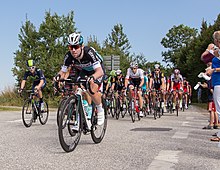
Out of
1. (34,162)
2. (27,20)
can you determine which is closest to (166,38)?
(27,20)

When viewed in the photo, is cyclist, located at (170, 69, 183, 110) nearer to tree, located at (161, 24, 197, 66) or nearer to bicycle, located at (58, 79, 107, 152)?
bicycle, located at (58, 79, 107, 152)

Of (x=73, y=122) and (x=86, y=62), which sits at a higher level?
(x=86, y=62)

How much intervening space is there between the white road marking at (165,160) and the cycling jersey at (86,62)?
1.72 meters

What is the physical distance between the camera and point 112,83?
1648 centimetres

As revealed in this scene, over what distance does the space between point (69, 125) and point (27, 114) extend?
16.7 feet

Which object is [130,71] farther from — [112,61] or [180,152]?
[112,61]

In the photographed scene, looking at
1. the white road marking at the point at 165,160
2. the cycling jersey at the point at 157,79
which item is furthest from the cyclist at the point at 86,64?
the cycling jersey at the point at 157,79

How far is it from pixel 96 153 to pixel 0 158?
1377 mm

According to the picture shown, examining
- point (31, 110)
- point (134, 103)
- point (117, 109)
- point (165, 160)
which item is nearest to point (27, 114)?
point (31, 110)

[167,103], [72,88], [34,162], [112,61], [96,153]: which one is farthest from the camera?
[112,61]

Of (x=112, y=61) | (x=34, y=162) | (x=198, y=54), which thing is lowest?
(x=34, y=162)

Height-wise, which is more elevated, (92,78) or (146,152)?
(92,78)

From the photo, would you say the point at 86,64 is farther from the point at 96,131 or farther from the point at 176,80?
the point at 176,80

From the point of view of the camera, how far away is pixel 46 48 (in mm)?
34750
